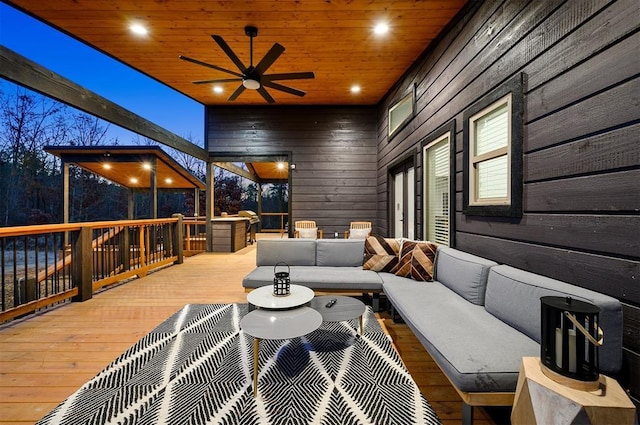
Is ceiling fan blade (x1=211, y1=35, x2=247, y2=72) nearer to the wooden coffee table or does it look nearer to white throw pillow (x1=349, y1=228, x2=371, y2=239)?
the wooden coffee table

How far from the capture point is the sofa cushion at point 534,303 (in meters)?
1.22

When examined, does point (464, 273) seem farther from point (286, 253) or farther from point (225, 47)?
point (225, 47)

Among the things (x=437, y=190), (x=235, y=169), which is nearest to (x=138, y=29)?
(x=437, y=190)

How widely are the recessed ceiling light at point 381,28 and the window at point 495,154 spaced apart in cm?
173

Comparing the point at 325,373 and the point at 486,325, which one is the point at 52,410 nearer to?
the point at 325,373

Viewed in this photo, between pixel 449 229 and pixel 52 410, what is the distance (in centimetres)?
350

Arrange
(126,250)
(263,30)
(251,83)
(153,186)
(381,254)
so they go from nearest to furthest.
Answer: (381,254) → (263,30) → (251,83) → (126,250) → (153,186)

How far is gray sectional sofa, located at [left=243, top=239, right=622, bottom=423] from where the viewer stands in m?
1.25

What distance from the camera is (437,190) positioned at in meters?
3.57

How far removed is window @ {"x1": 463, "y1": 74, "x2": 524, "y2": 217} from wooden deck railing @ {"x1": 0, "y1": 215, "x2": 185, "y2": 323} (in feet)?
13.3

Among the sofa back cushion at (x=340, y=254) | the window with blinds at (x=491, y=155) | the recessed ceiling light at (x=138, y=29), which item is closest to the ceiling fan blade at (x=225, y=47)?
the recessed ceiling light at (x=138, y=29)

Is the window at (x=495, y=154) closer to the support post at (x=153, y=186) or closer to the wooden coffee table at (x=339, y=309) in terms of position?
the wooden coffee table at (x=339, y=309)

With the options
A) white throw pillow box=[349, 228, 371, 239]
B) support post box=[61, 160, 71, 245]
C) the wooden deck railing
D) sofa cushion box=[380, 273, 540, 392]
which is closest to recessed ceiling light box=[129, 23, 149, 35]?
the wooden deck railing

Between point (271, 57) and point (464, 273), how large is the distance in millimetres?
3144
